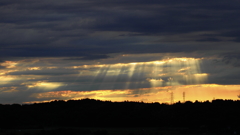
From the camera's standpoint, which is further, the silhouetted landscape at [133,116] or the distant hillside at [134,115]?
the distant hillside at [134,115]

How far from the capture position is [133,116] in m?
99.1

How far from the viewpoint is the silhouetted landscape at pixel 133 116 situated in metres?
90.8

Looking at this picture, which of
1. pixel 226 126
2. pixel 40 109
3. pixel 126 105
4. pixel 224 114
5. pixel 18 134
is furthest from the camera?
pixel 40 109

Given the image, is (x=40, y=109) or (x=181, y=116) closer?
(x=181, y=116)

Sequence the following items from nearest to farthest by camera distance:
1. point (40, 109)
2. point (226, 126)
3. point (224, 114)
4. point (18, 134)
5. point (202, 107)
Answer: point (18, 134) → point (226, 126) → point (224, 114) → point (202, 107) → point (40, 109)

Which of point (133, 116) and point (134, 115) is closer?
point (133, 116)

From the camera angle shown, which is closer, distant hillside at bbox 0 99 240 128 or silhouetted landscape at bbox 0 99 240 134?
silhouetted landscape at bbox 0 99 240 134

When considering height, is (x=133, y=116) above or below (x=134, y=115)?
below

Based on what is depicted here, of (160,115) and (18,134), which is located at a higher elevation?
(160,115)

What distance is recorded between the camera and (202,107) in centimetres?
9856

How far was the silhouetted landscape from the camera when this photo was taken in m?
90.8

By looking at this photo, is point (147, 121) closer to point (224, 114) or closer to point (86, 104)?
point (224, 114)

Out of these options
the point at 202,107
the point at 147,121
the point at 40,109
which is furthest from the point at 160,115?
the point at 40,109

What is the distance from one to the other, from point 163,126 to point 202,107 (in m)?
11.8
